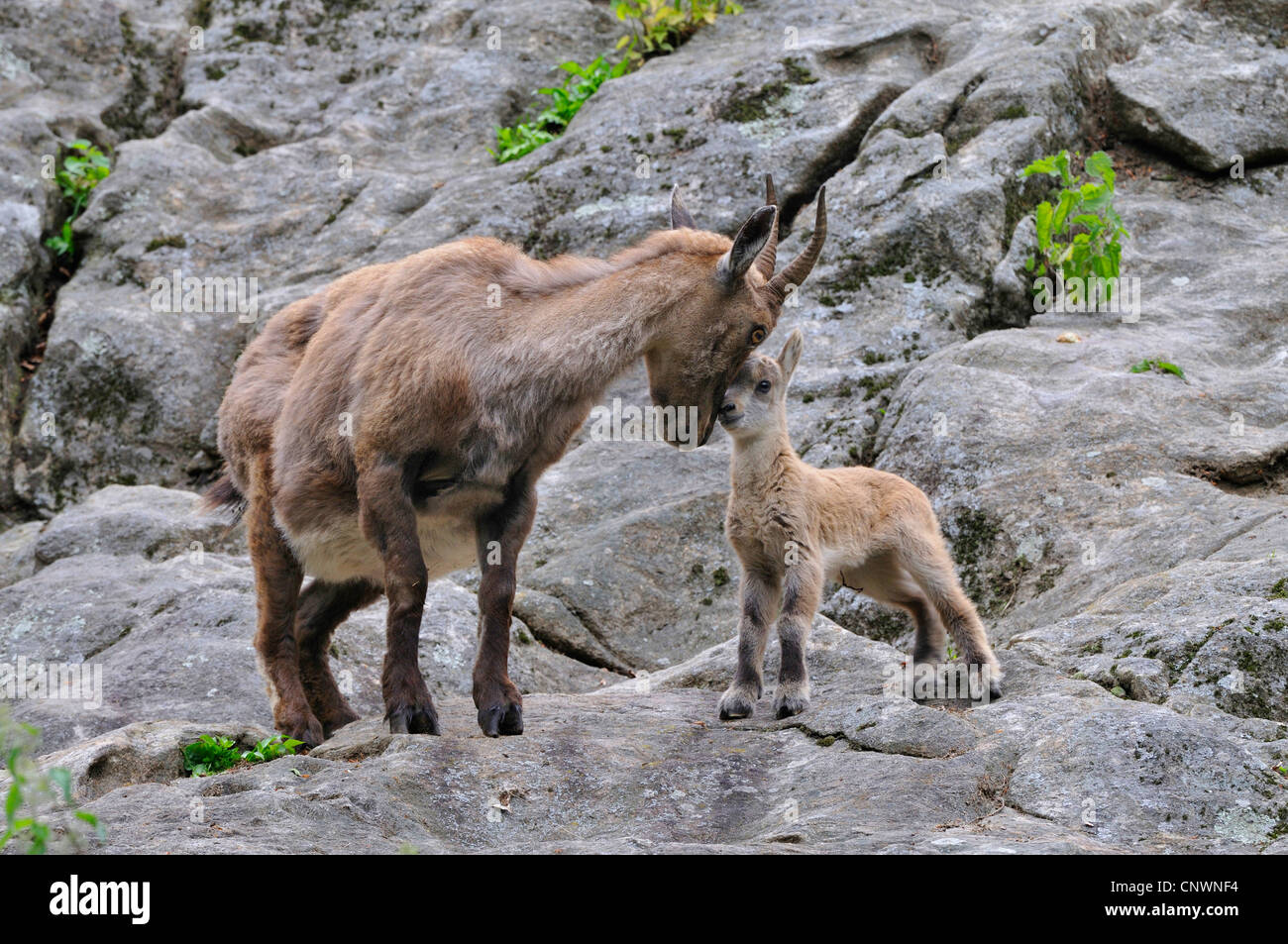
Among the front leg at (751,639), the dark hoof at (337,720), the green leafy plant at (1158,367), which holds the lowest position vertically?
the dark hoof at (337,720)

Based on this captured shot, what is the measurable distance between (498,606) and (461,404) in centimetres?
89

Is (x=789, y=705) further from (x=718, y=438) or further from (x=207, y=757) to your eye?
(x=718, y=438)

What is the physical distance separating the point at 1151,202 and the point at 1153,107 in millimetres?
890

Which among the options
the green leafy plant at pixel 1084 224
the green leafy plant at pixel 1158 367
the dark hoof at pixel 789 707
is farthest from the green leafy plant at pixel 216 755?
the green leafy plant at pixel 1084 224

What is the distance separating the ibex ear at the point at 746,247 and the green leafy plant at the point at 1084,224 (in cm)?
385

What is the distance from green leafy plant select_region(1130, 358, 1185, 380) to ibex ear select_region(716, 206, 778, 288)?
336cm

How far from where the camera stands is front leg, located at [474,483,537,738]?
→ 5.29m

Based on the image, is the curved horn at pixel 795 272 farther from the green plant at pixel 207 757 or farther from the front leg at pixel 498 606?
the green plant at pixel 207 757

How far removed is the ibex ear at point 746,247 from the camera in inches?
220

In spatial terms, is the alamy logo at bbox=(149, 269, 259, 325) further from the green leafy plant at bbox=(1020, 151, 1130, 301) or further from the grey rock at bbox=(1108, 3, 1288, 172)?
the grey rock at bbox=(1108, 3, 1288, 172)

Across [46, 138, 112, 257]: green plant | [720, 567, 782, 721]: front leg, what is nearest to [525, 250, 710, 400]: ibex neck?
[720, 567, 782, 721]: front leg

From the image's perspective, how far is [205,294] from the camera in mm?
11195

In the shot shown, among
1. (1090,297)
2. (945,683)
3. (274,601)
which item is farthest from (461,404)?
(1090,297)
